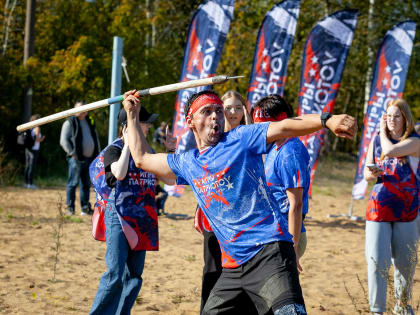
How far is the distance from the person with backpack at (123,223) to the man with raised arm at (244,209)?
1.06 meters

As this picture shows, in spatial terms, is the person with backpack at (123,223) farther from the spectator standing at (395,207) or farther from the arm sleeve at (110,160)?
the spectator standing at (395,207)

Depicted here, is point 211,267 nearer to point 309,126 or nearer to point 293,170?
point 293,170

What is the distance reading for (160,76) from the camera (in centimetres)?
2009

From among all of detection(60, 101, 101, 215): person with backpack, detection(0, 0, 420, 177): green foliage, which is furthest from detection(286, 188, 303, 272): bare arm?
detection(0, 0, 420, 177): green foliage

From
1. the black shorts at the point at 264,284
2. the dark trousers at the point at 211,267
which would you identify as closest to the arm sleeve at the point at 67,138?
the dark trousers at the point at 211,267

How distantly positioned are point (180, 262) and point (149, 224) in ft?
11.6

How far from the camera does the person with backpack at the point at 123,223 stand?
4020 millimetres

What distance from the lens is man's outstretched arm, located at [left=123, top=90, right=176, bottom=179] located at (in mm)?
3338

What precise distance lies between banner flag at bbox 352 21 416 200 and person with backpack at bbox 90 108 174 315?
27.3 feet

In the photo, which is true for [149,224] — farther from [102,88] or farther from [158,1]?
[158,1]

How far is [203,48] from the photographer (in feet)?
37.3

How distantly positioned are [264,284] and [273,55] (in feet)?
31.5

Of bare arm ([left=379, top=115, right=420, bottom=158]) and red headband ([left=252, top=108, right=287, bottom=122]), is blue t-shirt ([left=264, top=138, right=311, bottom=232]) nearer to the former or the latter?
red headband ([left=252, top=108, right=287, bottom=122])

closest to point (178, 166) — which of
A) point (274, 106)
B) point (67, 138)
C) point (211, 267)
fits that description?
point (274, 106)
